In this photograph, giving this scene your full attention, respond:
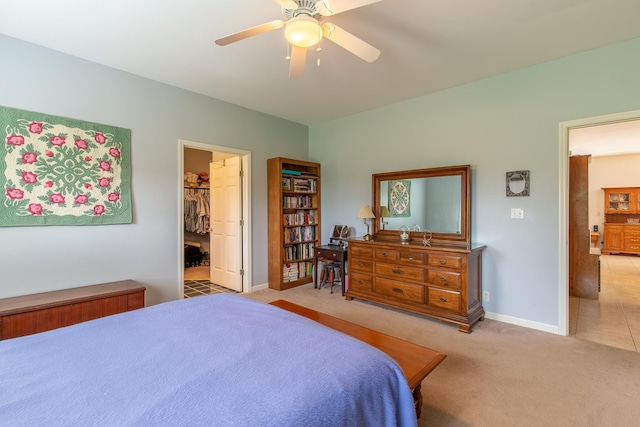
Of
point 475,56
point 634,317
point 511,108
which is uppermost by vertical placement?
point 475,56

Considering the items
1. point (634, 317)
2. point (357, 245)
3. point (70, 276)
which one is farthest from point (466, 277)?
point (70, 276)

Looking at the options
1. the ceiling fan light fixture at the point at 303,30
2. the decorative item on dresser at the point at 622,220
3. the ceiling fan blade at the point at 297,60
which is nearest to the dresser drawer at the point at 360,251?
the ceiling fan blade at the point at 297,60

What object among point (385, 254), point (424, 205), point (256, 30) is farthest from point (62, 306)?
point (424, 205)

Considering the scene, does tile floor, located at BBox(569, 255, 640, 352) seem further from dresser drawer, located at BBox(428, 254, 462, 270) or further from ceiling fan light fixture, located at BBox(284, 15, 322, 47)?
ceiling fan light fixture, located at BBox(284, 15, 322, 47)

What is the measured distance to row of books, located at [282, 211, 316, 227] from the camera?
449 centimetres

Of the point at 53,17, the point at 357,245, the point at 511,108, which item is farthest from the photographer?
the point at 357,245

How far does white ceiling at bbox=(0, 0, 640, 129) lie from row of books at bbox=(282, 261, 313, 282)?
2549mm

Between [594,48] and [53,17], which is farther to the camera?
[594,48]

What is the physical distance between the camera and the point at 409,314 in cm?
332

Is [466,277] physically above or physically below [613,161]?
below

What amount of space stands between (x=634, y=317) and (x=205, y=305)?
4440 mm

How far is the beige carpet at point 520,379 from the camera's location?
172 cm

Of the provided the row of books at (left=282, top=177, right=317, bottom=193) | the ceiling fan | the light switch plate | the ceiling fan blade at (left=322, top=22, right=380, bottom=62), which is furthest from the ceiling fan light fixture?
the row of books at (left=282, top=177, right=317, bottom=193)

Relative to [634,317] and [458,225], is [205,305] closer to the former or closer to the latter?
[458,225]
